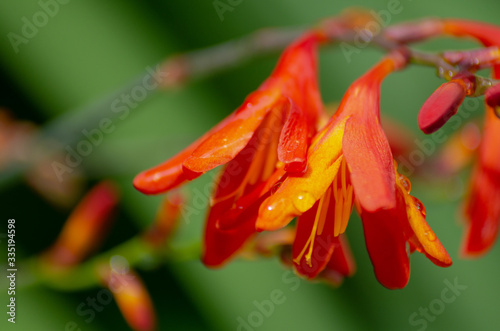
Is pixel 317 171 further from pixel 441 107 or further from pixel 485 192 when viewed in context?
pixel 485 192

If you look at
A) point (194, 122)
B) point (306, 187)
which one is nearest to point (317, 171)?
point (306, 187)

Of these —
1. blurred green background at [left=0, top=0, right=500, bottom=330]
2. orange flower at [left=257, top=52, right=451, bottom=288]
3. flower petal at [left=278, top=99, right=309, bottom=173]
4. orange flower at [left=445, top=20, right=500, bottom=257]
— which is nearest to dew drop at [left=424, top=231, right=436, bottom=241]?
orange flower at [left=257, top=52, right=451, bottom=288]

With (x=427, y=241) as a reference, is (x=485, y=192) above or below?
below

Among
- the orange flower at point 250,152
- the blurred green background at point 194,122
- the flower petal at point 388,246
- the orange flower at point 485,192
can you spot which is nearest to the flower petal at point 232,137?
the orange flower at point 250,152

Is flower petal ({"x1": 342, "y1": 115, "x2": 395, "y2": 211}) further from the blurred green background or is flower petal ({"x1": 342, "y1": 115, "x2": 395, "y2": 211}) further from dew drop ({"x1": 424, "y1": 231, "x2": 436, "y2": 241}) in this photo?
the blurred green background

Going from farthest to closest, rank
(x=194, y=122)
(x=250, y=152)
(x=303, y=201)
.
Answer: (x=194, y=122) < (x=250, y=152) < (x=303, y=201)

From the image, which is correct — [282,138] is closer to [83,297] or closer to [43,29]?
[83,297]

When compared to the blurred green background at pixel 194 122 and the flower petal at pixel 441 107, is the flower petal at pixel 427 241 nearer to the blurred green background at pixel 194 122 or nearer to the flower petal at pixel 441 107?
the flower petal at pixel 441 107

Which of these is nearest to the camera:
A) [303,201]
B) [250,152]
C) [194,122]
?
[303,201]
